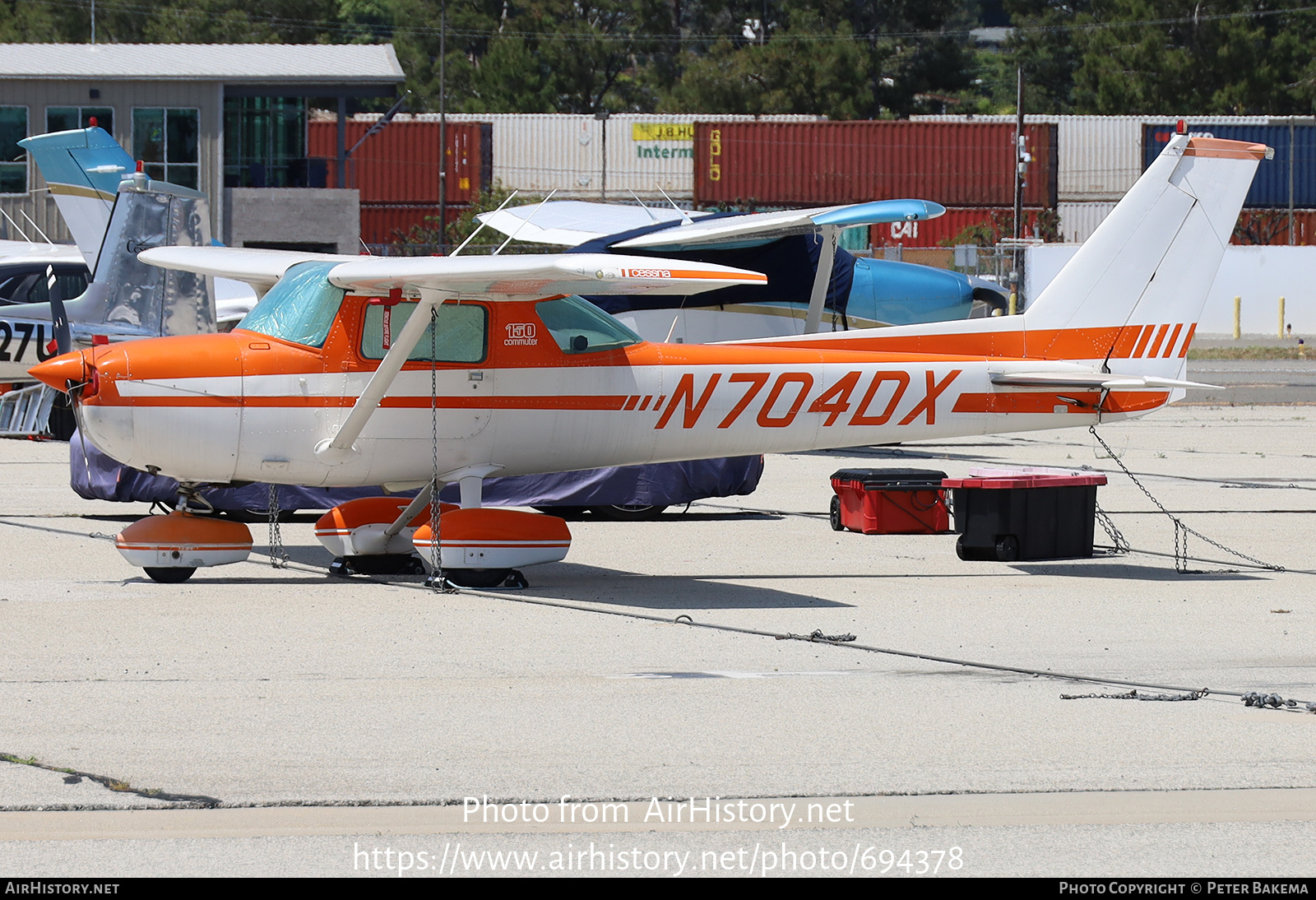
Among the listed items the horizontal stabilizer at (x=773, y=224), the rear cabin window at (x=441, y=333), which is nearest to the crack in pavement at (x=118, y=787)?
the rear cabin window at (x=441, y=333)

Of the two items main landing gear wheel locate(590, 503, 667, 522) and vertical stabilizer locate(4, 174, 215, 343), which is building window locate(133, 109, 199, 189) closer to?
vertical stabilizer locate(4, 174, 215, 343)

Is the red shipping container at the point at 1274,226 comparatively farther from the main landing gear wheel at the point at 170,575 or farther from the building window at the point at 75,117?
the main landing gear wheel at the point at 170,575

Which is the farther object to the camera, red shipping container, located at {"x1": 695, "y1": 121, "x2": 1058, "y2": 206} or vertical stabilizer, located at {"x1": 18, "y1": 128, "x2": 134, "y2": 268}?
red shipping container, located at {"x1": 695, "y1": 121, "x2": 1058, "y2": 206}

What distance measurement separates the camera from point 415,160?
55.6 m

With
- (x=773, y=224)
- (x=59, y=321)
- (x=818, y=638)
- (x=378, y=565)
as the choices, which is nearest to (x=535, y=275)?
(x=818, y=638)

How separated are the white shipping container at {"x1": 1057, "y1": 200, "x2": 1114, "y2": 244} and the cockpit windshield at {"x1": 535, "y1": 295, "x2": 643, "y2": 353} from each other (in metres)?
48.9

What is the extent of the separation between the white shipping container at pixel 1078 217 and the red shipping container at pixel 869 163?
0.94 meters

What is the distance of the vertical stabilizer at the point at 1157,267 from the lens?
10.6m

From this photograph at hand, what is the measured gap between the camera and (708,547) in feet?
37.9

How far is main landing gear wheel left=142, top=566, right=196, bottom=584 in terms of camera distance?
958 cm

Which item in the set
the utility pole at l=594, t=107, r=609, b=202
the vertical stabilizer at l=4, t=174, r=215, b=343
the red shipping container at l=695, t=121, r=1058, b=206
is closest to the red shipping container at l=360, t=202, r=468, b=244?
the utility pole at l=594, t=107, r=609, b=202

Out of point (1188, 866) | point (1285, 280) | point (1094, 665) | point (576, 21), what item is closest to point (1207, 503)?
point (1094, 665)

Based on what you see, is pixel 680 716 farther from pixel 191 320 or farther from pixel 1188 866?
pixel 191 320

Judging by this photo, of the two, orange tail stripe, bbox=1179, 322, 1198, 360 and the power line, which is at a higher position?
the power line
